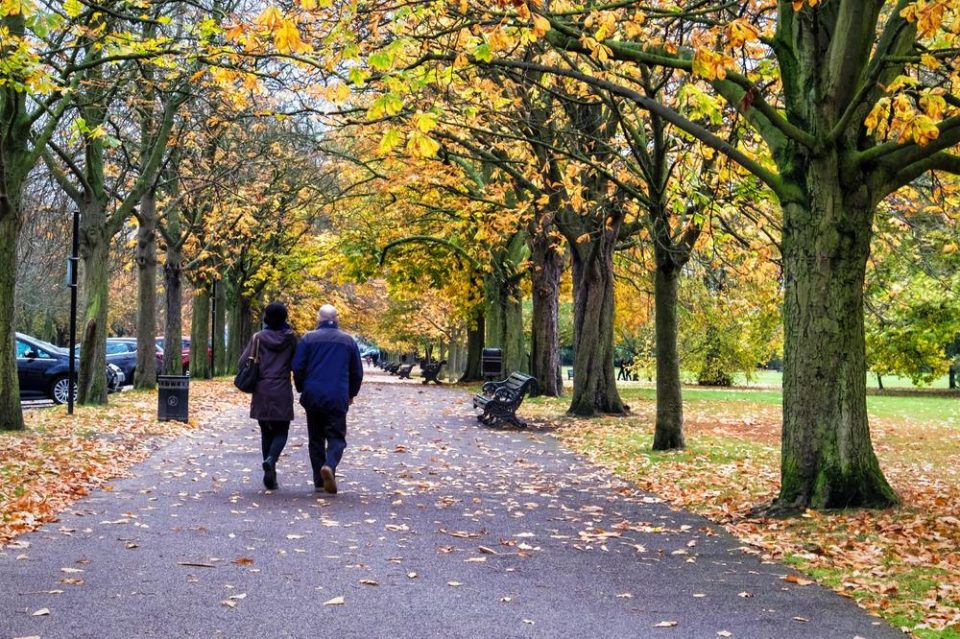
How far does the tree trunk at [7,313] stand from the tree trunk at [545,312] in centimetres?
1367

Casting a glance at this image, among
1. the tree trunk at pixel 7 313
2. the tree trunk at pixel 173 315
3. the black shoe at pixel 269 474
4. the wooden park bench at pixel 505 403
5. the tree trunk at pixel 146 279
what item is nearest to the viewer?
the black shoe at pixel 269 474

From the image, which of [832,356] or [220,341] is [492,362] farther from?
[832,356]

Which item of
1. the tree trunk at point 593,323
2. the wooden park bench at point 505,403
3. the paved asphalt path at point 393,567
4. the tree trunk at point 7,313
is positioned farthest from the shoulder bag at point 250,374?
the tree trunk at point 593,323

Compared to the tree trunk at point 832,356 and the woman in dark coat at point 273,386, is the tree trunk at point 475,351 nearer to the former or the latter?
the woman in dark coat at point 273,386

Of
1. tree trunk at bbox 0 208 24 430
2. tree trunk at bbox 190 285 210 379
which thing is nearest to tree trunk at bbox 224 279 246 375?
tree trunk at bbox 190 285 210 379

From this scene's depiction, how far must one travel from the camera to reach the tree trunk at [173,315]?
1195 inches

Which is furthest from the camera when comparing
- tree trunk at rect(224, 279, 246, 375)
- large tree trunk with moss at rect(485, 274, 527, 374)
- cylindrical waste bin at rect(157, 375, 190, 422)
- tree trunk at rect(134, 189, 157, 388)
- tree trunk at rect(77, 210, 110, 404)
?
tree trunk at rect(224, 279, 246, 375)

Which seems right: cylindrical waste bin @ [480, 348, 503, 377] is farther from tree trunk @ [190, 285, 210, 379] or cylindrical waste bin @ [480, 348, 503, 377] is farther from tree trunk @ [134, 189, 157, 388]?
tree trunk @ [134, 189, 157, 388]

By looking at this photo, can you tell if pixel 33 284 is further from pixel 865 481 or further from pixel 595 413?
pixel 865 481

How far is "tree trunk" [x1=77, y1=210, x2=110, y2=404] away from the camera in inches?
815

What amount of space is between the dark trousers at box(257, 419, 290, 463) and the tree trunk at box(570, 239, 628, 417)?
11263mm

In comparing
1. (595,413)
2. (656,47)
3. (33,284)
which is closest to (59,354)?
(595,413)

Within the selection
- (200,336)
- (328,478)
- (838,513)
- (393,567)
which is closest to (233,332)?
(200,336)

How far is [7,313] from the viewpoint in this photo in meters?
15.1
